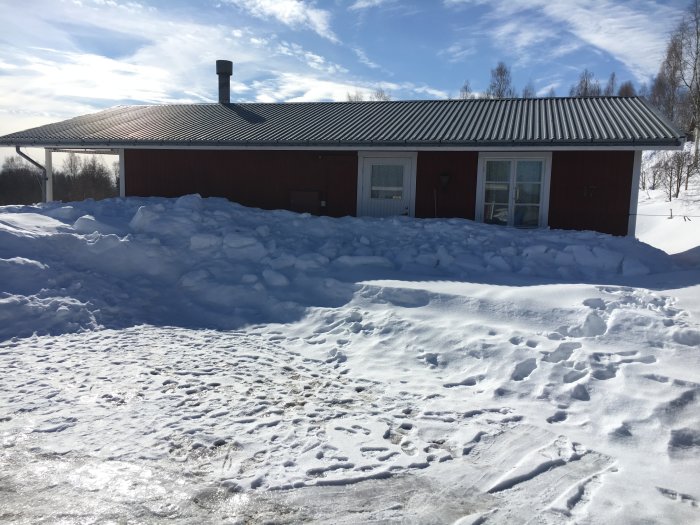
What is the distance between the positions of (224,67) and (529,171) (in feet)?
39.6

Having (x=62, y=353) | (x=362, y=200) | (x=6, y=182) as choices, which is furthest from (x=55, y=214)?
(x=6, y=182)

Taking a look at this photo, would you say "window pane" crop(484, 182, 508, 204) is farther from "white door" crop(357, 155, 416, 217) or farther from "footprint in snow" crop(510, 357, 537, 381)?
"footprint in snow" crop(510, 357, 537, 381)

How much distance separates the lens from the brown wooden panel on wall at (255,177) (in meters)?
13.6

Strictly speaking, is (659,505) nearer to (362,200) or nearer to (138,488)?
(138,488)

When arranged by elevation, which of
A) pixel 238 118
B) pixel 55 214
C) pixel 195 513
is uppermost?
pixel 238 118

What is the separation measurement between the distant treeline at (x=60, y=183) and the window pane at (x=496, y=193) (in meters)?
34.9

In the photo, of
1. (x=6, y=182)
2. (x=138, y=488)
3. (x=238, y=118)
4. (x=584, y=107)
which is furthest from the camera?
(x=6, y=182)

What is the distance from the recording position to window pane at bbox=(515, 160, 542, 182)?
485 inches

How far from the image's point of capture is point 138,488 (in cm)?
361

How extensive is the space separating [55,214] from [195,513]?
941 cm

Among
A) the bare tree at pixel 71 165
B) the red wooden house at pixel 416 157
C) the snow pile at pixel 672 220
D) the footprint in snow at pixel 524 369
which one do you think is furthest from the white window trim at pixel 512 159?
the bare tree at pixel 71 165

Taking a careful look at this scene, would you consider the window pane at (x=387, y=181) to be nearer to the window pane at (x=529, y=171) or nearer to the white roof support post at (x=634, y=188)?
the window pane at (x=529, y=171)

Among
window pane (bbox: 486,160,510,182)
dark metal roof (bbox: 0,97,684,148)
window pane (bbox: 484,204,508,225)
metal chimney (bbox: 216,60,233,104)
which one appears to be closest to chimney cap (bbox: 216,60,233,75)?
metal chimney (bbox: 216,60,233,104)

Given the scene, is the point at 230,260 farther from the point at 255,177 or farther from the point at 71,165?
the point at 71,165
